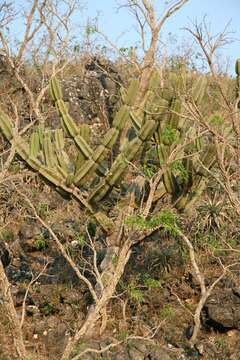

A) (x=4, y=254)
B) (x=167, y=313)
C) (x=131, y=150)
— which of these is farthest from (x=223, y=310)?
(x=4, y=254)

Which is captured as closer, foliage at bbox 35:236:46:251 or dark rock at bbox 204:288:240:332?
dark rock at bbox 204:288:240:332

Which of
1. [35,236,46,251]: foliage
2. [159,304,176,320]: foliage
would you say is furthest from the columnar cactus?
[35,236,46,251]: foliage

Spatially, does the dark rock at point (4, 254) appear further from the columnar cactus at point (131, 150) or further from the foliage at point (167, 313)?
the foliage at point (167, 313)

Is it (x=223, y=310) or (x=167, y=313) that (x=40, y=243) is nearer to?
(x=167, y=313)

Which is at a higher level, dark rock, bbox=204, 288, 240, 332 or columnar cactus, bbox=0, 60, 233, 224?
columnar cactus, bbox=0, 60, 233, 224

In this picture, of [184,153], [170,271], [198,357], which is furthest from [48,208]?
[198,357]

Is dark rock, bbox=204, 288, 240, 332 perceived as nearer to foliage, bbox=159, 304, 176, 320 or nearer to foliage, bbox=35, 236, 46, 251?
foliage, bbox=159, 304, 176, 320

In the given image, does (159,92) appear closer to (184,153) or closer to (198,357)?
(184,153)

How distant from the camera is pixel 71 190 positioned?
8555mm

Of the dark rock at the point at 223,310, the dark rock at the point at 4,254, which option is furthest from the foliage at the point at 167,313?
the dark rock at the point at 4,254

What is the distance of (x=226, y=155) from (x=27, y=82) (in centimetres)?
899

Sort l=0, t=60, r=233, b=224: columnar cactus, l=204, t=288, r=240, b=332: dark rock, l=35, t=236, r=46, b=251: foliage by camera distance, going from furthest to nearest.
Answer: l=35, t=236, r=46, b=251: foliage
l=204, t=288, r=240, b=332: dark rock
l=0, t=60, r=233, b=224: columnar cactus

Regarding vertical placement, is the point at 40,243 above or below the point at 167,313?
above

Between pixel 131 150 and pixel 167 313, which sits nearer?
pixel 131 150
